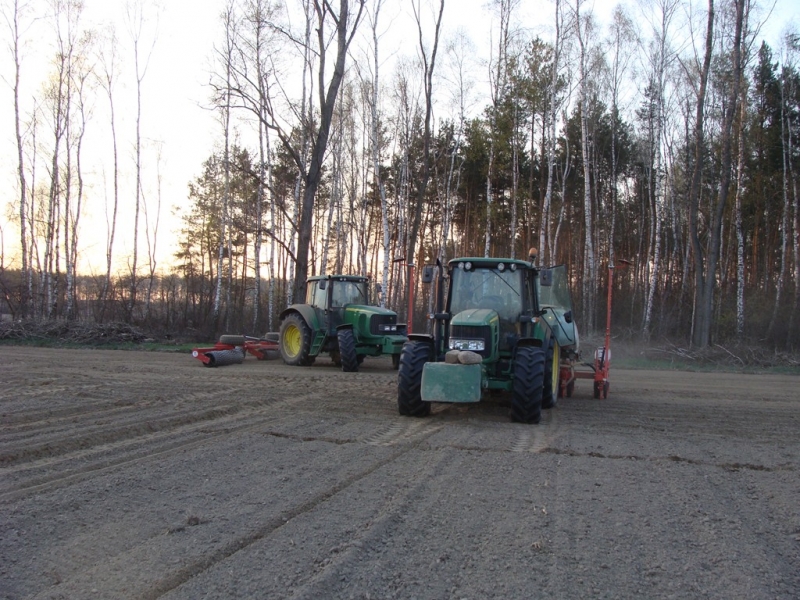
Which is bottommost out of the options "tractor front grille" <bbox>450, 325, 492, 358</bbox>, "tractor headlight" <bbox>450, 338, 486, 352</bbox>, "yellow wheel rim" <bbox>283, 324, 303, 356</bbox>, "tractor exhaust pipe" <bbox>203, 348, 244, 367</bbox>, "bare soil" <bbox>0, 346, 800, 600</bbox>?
"bare soil" <bbox>0, 346, 800, 600</bbox>

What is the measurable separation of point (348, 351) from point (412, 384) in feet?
19.9

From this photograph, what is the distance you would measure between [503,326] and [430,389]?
1691 mm

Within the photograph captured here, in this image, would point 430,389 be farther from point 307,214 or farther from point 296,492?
point 307,214

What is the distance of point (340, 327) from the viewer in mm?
14375

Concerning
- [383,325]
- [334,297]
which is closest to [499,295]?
[383,325]

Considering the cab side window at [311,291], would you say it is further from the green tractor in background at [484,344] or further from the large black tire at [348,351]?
the green tractor in background at [484,344]

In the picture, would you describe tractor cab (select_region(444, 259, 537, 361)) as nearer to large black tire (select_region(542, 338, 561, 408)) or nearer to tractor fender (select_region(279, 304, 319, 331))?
large black tire (select_region(542, 338, 561, 408))

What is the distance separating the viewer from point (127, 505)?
4.31 m

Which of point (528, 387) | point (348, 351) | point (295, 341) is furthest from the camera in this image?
point (295, 341)

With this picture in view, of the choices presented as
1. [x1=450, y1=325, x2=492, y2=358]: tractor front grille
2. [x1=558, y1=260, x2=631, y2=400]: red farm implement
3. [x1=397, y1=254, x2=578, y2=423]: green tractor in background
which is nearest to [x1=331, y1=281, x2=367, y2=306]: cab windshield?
[x1=558, y1=260, x2=631, y2=400]: red farm implement

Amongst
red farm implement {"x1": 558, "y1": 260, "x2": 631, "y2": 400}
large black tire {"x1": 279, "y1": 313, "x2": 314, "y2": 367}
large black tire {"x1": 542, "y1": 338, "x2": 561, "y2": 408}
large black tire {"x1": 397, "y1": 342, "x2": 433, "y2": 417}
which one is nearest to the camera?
large black tire {"x1": 397, "y1": 342, "x2": 433, "y2": 417}

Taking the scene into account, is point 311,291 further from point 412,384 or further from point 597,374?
point 412,384

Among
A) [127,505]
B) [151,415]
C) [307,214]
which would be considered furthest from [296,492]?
[307,214]

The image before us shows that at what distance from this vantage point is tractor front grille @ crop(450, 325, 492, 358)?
26.5 ft
